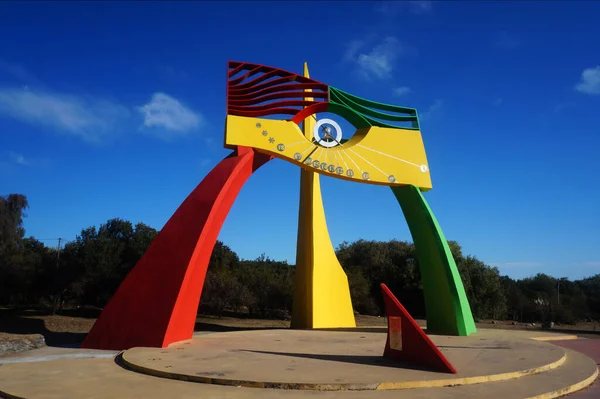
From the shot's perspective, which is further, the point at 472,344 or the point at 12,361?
the point at 472,344

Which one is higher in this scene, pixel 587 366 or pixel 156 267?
pixel 156 267

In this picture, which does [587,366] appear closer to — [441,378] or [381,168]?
[441,378]

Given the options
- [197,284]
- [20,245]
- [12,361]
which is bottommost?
[12,361]

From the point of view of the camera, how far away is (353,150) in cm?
1444

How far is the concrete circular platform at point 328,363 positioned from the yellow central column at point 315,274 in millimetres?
4465

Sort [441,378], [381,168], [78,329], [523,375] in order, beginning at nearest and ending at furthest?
[441,378]
[523,375]
[381,168]
[78,329]

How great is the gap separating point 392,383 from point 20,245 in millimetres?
27964

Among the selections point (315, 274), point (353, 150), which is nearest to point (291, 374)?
point (353, 150)

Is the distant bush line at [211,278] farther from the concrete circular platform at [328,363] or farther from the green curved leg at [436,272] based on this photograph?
the concrete circular platform at [328,363]

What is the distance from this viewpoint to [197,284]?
37.1 feet

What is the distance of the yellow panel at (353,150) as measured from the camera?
13328mm

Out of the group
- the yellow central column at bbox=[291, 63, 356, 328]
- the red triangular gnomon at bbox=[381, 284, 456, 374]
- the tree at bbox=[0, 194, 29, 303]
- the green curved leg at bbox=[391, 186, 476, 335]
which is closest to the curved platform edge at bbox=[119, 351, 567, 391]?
the red triangular gnomon at bbox=[381, 284, 456, 374]

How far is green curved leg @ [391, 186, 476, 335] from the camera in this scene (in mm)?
13375

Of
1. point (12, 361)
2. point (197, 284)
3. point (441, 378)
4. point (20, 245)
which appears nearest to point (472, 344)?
point (441, 378)
